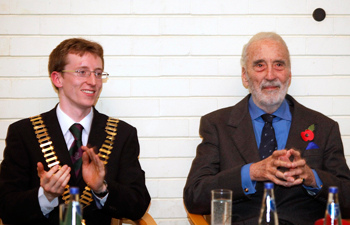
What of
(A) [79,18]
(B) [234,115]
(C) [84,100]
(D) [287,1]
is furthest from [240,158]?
(A) [79,18]

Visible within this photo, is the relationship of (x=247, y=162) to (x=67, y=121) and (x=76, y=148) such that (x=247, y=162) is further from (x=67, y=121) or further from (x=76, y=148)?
(x=67, y=121)

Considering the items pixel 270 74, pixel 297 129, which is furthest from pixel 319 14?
pixel 297 129

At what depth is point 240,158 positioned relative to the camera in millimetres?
2672

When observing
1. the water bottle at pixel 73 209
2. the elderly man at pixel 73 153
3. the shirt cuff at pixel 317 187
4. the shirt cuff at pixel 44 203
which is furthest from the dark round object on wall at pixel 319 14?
the water bottle at pixel 73 209

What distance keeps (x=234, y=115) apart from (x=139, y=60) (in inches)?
34.1

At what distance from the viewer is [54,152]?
99.7 inches

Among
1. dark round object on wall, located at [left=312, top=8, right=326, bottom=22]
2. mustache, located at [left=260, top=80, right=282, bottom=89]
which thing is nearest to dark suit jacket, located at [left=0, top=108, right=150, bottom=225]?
mustache, located at [left=260, top=80, right=282, bottom=89]

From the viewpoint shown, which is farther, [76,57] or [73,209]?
[76,57]

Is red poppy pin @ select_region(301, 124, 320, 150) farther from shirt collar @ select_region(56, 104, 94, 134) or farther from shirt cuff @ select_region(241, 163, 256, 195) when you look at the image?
shirt collar @ select_region(56, 104, 94, 134)

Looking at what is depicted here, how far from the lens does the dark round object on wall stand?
317 centimetres

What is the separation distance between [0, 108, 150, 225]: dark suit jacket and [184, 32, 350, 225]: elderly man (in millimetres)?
392

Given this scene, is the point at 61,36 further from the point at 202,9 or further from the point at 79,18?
the point at 202,9

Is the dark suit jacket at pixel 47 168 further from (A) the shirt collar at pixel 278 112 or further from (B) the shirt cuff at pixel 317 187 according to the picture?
(B) the shirt cuff at pixel 317 187

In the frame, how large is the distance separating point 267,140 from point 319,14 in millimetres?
1181
